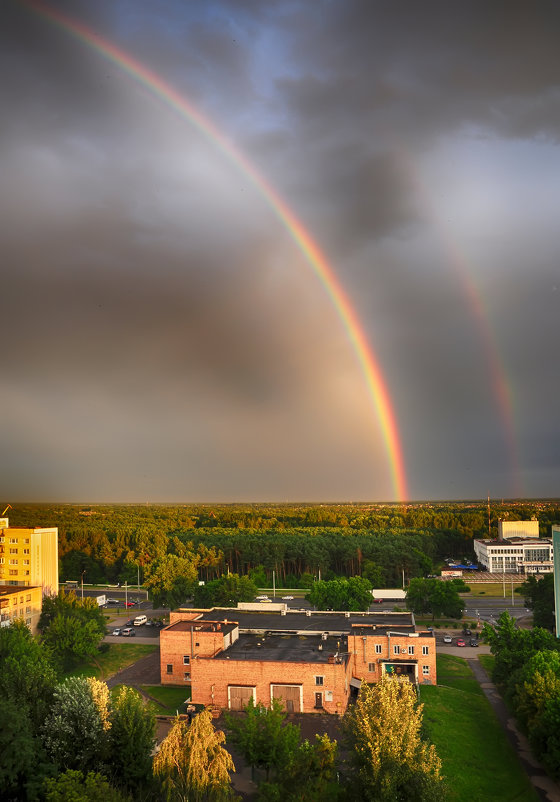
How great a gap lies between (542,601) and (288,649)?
92.2 feet

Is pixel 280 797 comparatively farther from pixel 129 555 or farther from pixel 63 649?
pixel 129 555

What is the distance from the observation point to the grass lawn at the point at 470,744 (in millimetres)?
25938

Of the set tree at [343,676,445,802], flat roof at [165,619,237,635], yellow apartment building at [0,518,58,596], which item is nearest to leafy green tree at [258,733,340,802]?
tree at [343,676,445,802]

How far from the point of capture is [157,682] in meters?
41.8

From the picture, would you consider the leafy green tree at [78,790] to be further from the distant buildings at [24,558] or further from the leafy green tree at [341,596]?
the distant buildings at [24,558]

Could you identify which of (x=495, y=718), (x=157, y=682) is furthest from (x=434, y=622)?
(x=157, y=682)

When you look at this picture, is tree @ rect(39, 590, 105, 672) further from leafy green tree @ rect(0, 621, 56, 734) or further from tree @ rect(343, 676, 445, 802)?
tree @ rect(343, 676, 445, 802)

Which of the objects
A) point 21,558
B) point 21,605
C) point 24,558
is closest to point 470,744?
point 21,605

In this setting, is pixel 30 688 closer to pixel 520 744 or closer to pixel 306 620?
pixel 520 744

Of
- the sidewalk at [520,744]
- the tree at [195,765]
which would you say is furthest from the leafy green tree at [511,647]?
the tree at [195,765]

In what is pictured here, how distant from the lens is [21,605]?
53.1 m

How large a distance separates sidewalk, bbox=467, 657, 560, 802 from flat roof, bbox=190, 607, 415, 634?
5919 millimetres

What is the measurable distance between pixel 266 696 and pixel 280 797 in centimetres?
1681

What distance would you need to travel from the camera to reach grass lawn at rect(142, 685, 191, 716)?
1409 inches
